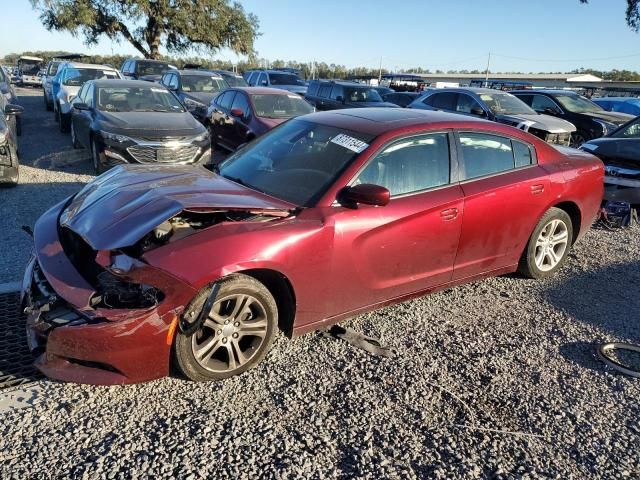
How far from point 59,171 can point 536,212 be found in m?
7.66

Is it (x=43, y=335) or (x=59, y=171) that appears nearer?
(x=43, y=335)

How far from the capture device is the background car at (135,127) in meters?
7.75

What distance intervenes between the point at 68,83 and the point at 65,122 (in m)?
1.37

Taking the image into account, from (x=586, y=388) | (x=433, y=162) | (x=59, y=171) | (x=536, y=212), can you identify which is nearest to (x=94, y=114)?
(x=59, y=171)

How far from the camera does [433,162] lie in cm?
392

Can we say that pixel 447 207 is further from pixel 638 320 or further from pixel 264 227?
pixel 638 320

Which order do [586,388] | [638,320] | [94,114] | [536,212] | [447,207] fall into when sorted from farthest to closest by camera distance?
[94,114]
[536,212]
[638,320]
[447,207]
[586,388]

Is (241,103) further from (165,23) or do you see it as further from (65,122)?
(165,23)

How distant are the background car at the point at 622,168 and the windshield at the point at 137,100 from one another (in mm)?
7491

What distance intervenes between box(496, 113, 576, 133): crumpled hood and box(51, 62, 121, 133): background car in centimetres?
1036

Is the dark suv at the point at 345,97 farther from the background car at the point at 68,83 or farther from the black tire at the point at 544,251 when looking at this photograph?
the black tire at the point at 544,251

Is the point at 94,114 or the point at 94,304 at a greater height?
the point at 94,114

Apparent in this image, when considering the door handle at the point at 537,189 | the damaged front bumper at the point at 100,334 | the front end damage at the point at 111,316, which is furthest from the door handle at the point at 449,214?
the damaged front bumper at the point at 100,334

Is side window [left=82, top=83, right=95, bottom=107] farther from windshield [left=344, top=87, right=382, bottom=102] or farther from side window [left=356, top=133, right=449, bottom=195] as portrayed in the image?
windshield [left=344, top=87, right=382, bottom=102]
